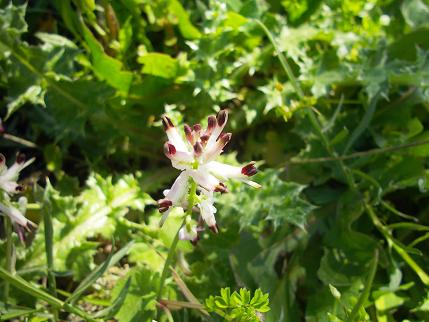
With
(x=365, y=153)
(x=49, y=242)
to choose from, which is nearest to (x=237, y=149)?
(x=365, y=153)

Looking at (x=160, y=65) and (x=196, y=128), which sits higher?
(x=196, y=128)

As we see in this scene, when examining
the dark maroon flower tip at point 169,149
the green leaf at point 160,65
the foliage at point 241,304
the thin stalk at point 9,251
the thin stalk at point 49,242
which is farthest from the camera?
the green leaf at point 160,65

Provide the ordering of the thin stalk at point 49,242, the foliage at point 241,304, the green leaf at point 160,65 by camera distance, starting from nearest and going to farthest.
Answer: the foliage at point 241,304 < the thin stalk at point 49,242 < the green leaf at point 160,65

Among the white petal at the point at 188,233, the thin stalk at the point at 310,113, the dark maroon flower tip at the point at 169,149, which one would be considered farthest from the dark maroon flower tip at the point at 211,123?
the thin stalk at the point at 310,113

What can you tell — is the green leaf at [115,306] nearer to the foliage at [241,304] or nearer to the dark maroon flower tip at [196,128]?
the foliage at [241,304]

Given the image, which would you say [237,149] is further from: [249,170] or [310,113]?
[249,170]

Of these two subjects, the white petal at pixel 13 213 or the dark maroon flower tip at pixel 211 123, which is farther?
the white petal at pixel 13 213

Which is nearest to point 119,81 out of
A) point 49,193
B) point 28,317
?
point 49,193

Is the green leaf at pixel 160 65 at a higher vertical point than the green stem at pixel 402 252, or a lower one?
higher

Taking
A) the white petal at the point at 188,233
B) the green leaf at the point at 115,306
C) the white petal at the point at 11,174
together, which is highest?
the white petal at the point at 11,174
